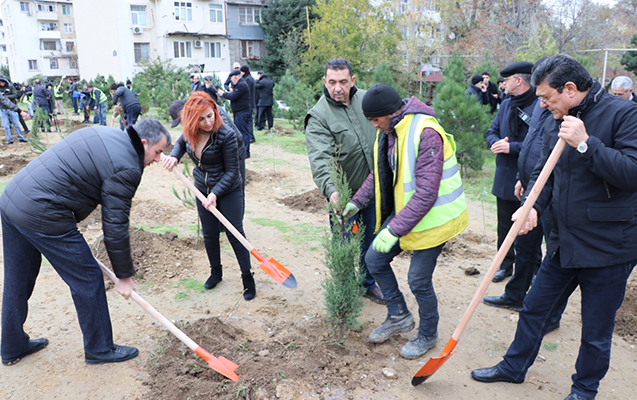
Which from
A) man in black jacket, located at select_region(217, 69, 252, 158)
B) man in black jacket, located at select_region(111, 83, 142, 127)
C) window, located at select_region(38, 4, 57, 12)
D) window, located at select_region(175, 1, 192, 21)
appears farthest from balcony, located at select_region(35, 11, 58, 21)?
man in black jacket, located at select_region(217, 69, 252, 158)

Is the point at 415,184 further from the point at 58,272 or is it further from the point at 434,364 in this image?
the point at 58,272

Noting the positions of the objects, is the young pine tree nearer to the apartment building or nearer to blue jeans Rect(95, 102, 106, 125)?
blue jeans Rect(95, 102, 106, 125)

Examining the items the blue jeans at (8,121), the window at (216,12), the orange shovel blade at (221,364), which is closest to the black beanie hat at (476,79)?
the orange shovel blade at (221,364)

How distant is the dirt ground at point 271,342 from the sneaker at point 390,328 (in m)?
0.07

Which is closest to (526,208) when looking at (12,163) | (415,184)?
(415,184)

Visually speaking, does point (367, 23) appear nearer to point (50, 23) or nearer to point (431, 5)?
point (431, 5)

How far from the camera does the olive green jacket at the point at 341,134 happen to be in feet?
12.1

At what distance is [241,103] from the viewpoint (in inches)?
411

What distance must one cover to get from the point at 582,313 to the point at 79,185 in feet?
9.81

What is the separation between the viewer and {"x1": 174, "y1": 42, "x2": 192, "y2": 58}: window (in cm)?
3547

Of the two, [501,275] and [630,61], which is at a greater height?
[630,61]

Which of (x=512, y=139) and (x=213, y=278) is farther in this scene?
(x=213, y=278)

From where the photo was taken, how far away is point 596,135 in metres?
2.41

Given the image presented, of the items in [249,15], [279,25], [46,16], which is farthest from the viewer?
[46,16]
